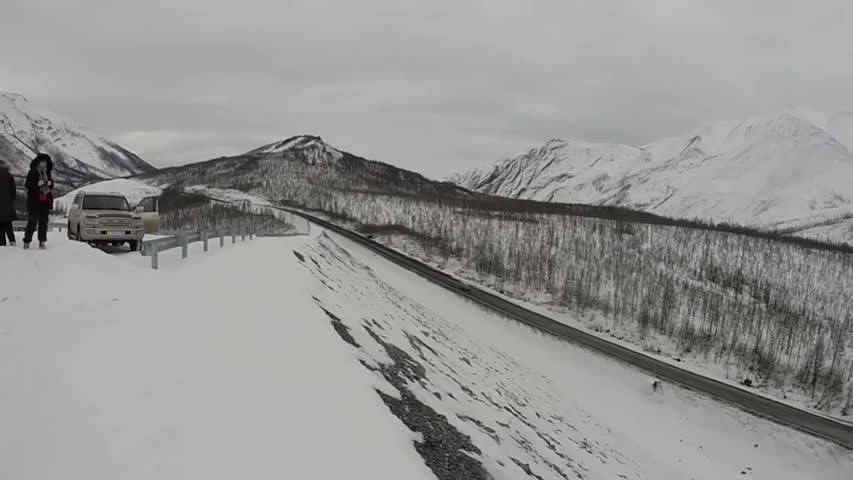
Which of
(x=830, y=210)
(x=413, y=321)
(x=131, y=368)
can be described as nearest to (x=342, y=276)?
(x=413, y=321)

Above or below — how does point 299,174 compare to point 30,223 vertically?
above

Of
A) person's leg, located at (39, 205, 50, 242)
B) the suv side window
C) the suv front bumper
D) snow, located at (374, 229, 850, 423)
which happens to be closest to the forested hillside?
snow, located at (374, 229, 850, 423)

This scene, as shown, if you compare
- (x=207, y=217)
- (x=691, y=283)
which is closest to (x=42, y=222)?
(x=691, y=283)

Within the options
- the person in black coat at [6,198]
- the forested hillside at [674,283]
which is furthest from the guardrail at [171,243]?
the forested hillside at [674,283]

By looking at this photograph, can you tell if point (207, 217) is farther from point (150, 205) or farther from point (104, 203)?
point (104, 203)

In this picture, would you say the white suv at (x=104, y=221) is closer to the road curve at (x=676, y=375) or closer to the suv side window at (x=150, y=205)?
the suv side window at (x=150, y=205)

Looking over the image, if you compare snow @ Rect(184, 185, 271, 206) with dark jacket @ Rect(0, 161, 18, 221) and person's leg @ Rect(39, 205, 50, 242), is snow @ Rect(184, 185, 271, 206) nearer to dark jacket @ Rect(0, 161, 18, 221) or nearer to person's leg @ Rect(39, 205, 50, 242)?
person's leg @ Rect(39, 205, 50, 242)
